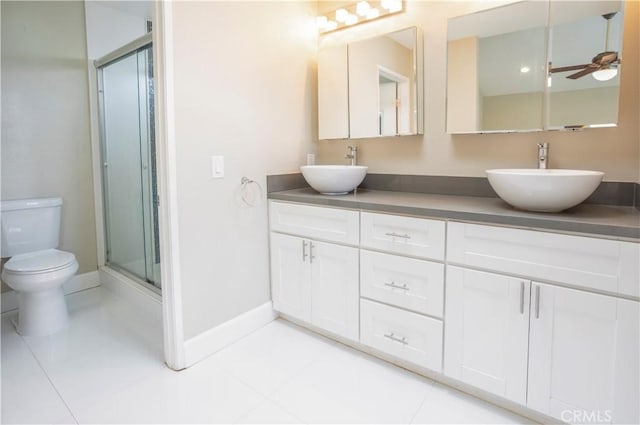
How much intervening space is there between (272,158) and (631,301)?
5.90 ft

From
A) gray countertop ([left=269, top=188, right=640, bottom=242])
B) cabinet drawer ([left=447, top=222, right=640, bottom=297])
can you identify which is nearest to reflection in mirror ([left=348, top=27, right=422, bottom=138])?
gray countertop ([left=269, top=188, right=640, bottom=242])

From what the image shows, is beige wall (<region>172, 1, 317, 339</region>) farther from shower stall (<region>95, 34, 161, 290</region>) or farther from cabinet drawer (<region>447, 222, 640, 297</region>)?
cabinet drawer (<region>447, 222, 640, 297</region>)

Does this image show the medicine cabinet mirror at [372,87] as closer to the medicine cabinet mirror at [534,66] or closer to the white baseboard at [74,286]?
the medicine cabinet mirror at [534,66]

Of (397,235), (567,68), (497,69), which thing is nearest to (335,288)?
(397,235)

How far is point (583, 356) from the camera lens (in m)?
1.26

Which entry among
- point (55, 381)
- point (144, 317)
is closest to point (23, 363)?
point (55, 381)

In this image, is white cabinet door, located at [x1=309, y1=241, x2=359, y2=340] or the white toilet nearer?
white cabinet door, located at [x1=309, y1=241, x2=359, y2=340]

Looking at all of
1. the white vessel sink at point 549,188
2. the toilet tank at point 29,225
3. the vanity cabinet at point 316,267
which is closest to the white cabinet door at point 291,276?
the vanity cabinet at point 316,267

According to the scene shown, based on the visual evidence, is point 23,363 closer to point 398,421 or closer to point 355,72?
point 398,421

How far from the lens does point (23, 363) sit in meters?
1.84

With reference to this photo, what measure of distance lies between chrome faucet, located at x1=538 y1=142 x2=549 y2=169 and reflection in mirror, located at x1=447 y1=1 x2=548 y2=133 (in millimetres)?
93

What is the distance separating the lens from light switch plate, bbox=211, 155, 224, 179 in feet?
6.10

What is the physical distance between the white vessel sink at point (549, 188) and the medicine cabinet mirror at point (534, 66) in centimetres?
45

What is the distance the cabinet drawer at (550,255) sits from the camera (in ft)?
3.82
